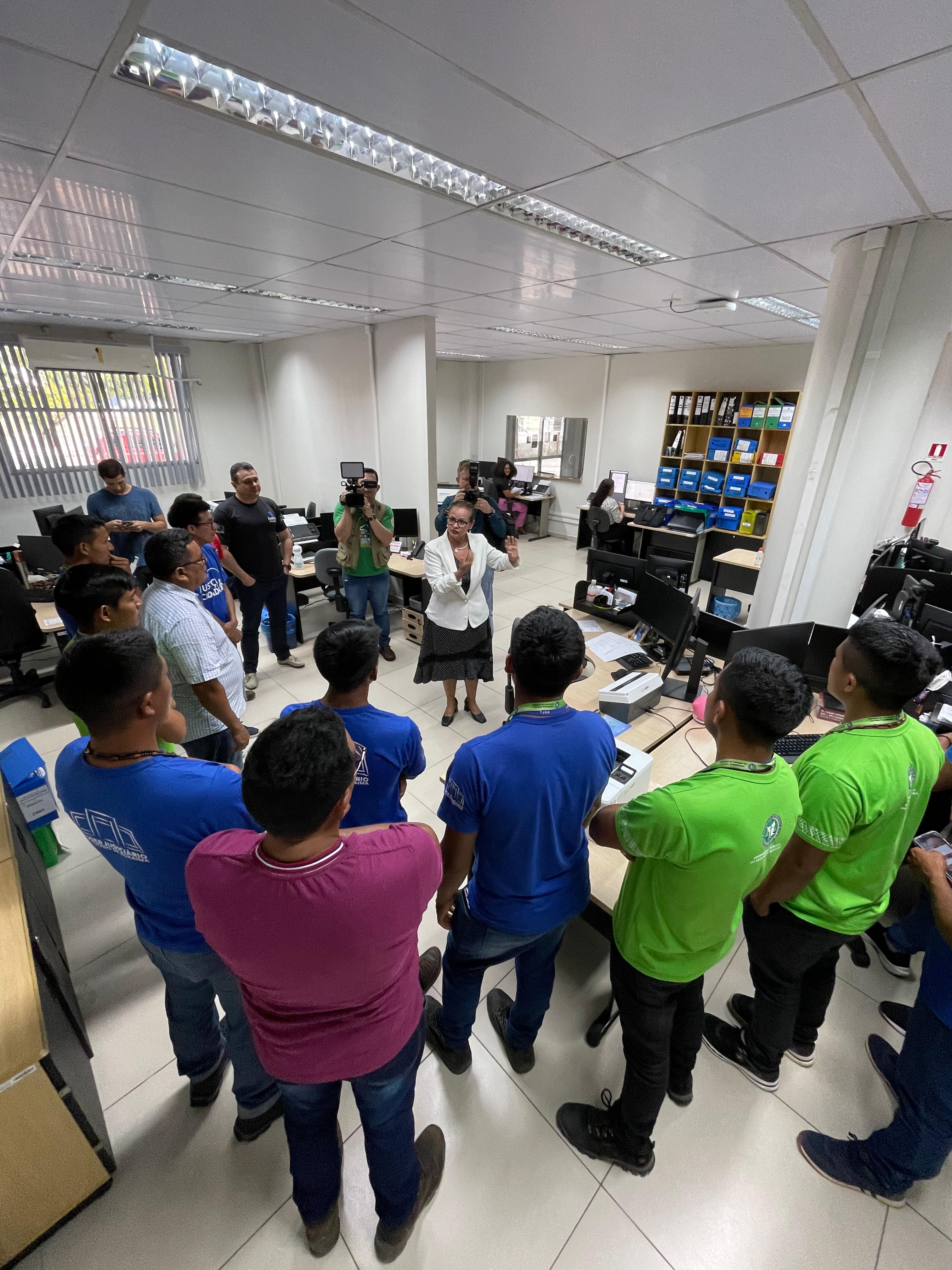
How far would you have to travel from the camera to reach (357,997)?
1014mm

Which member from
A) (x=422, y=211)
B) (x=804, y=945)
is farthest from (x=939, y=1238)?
(x=422, y=211)

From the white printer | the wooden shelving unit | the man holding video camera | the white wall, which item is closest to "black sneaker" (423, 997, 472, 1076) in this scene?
the white printer

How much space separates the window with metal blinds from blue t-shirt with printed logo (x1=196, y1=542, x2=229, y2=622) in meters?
5.21

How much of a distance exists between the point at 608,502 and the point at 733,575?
1914 mm

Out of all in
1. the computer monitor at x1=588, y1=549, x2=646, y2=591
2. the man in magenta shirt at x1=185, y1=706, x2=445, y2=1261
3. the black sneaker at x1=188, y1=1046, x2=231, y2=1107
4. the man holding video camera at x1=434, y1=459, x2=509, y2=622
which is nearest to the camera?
the man in magenta shirt at x1=185, y1=706, x2=445, y2=1261

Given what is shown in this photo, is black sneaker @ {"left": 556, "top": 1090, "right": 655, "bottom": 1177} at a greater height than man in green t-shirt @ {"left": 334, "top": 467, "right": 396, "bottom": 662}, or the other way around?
man in green t-shirt @ {"left": 334, "top": 467, "right": 396, "bottom": 662}

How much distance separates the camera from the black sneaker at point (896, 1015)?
6.41 feet

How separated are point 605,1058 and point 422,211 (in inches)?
141

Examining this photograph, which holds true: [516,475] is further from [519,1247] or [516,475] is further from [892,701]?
[519,1247]

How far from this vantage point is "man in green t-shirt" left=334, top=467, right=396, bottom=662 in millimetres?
4047

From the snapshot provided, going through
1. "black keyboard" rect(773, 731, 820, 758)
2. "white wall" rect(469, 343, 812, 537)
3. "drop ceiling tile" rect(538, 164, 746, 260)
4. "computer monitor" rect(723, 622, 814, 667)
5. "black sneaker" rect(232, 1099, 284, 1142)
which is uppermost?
"drop ceiling tile" rect(538, 164, 746, 260)

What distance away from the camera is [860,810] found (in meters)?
1.33

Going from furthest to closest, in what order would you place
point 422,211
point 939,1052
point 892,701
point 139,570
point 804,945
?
1. point 139,570
2. point 422,211
3. point 804,945
4. point 892,701
5. point 939,1052

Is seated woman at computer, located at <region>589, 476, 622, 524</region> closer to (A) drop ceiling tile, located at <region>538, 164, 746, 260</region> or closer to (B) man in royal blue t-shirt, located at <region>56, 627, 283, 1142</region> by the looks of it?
(A) drop ceiling tile, located at <region>538, 164, 746, 260</region>
